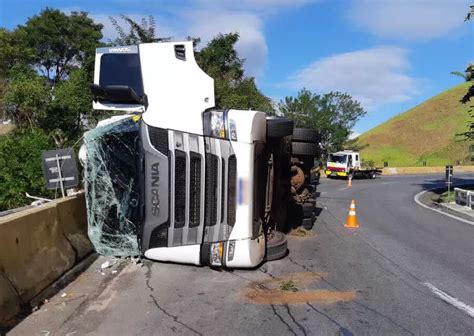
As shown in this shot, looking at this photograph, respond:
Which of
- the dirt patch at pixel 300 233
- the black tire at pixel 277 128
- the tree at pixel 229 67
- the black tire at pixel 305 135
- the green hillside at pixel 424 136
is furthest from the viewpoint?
the green hillside at pixel 424 136

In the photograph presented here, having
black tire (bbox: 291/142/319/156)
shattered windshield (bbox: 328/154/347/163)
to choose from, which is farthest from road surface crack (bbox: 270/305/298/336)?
shattered windshield (bbox: 328/154/347/163)

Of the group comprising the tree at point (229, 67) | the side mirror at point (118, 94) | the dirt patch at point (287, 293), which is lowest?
the dirt patch at point (287, 293)

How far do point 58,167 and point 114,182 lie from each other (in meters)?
1.73

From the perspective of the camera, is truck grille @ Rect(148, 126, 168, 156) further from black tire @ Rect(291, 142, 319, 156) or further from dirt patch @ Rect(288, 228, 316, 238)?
dirt patch @ Rect(288, 228, 316, 238)

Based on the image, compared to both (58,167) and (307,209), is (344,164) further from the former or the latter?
(58,167)

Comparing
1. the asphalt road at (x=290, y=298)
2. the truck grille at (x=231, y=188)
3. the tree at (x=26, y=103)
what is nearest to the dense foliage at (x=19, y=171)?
the asphalt road at (x=290, y=298)

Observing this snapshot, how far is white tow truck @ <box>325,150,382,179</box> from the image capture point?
134 ft

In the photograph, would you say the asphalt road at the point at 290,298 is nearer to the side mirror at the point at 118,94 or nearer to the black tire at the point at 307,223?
the black tire at the point at 307,223

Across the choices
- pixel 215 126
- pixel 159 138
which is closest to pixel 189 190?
pixel 159 138

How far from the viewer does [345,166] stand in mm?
40688

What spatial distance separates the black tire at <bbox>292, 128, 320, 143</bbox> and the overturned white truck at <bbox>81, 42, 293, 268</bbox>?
3.19 meters

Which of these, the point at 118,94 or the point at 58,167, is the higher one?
the point at 118,94

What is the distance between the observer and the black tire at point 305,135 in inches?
422

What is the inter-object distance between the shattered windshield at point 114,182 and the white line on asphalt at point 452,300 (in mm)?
3884
